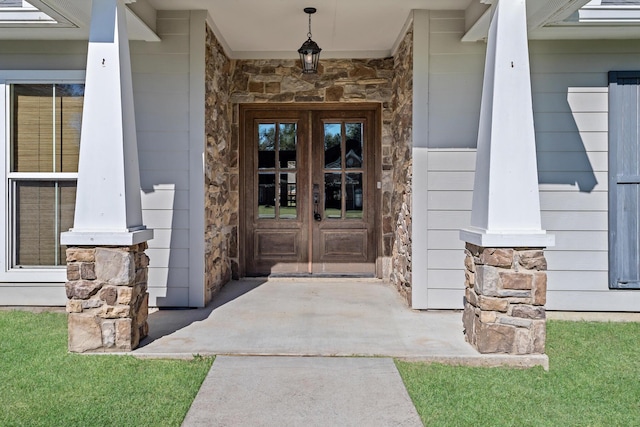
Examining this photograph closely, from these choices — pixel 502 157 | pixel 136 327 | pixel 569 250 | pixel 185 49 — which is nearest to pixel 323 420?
pixel 136 327

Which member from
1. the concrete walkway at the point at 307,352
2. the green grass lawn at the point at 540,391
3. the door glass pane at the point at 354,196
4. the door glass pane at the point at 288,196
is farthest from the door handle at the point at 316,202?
the green grass lawn at the point at 540,391

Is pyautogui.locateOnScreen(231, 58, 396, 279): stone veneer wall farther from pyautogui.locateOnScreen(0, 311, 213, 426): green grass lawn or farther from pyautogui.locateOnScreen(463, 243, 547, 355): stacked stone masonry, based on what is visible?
pyautogui.locateOnScreen(0, 311, 213, 426): green grass lawn

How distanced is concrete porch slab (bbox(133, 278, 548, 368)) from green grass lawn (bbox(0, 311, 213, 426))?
24 cm

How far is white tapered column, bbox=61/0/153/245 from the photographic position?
331 cm

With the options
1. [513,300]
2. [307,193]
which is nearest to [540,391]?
[513,300]

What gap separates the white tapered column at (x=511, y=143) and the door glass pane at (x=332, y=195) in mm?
3077

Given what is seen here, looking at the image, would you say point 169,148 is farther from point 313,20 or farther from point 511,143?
point 511,143

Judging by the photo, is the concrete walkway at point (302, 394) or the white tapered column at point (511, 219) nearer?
the concrete walkway at point (302, 394)

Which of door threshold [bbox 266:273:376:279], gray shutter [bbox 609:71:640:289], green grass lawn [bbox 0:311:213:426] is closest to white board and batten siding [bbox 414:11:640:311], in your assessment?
gray shutter [bbox 609:71:640:289]

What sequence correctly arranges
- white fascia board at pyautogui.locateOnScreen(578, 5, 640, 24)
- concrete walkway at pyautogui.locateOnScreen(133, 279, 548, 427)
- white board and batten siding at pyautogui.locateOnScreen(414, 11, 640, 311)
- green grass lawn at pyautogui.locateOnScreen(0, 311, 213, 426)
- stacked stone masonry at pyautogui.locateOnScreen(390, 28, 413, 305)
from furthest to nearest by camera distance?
stacked stone masonry at pyautogui.locateOnScreen(390, 28, 413, 305) → white board and batten siding at pyautogui.locateOnScreen(414, 11, 640, 311) → white fascia board at pyautogui.locateOnScreen(578, 5, 640, 24) → concrete walkway at pyautogui.locateOnScreen(133, 279, 548, 427) → green grass lawn at pyautogui.locateOnScreen(0, 311, 213, 426)

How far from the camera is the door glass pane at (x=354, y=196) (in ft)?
20.6

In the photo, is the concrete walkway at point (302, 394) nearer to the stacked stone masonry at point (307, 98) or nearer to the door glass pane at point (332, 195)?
the stacked stone masonry at point (307, 98)

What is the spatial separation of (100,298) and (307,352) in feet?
4.82

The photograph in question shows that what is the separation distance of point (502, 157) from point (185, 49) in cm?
316
